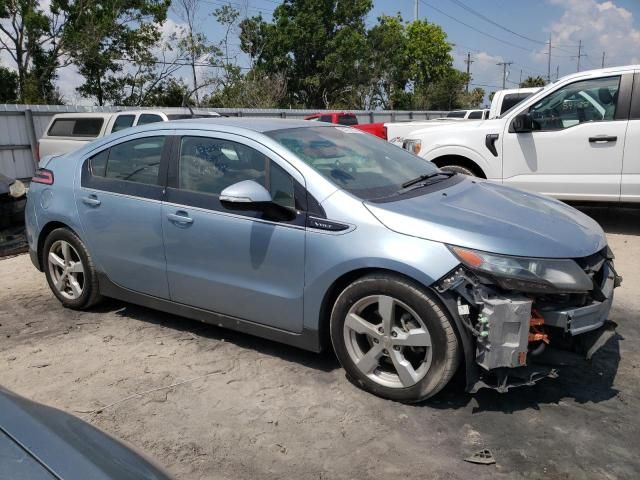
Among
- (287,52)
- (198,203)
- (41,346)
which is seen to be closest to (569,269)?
(198,203)

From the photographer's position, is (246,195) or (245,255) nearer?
(246,195)

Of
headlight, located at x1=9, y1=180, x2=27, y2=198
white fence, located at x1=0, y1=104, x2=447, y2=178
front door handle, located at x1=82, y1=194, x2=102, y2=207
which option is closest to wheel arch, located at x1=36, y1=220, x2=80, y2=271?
front door handle, located at x1=82, y1=194, x2=102, y2=207

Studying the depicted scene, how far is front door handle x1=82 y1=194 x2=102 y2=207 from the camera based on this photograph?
4488 millimetres

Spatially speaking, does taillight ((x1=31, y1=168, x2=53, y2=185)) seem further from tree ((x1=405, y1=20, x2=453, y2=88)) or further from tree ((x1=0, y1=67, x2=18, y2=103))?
tree ((x1=405, y1=20, x2=453, y2=88))

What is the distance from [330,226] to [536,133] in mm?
4701

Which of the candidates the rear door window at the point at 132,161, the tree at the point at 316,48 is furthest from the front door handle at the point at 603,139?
the tree at the point at 316,48

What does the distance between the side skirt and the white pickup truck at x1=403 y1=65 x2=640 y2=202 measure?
4452 millimetres

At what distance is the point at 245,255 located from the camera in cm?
370

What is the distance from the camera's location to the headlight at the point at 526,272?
117 inches

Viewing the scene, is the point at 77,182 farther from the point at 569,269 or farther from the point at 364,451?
the point at 569,269

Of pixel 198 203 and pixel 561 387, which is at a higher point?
pixel 198 203

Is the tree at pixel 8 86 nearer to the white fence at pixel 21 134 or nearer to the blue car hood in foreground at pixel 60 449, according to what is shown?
the white fence at pixel 21 134

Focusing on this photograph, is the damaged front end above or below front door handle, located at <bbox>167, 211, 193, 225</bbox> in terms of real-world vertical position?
below

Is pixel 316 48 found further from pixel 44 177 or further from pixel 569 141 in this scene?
pixel 44 177
